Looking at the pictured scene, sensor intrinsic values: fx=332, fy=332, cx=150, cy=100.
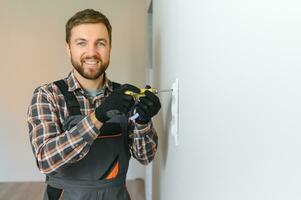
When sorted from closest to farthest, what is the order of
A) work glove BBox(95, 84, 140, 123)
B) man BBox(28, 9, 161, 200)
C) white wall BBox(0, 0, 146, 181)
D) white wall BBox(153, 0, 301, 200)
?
1. white wall BBox(153, 0, 301, 200)
2. work glove BBox(95, 84, 140, 123)
3. man BBox(28, 9, 161, 200)
4. white wall BBox(0, 0, 146, 181)

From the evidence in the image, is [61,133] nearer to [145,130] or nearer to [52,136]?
[52,136]

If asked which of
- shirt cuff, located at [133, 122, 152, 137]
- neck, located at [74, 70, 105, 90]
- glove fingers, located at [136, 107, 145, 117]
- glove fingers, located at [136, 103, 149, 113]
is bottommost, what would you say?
shirt cuff, located at [133, 122, 152, 137]

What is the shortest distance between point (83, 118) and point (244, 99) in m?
0.88

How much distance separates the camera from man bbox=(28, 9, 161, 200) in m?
1.27

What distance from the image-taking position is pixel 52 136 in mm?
1229

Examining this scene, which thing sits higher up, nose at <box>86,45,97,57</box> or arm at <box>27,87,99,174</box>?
nose at <box>86,45,97,57</box>

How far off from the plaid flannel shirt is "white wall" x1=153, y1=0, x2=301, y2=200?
47cm

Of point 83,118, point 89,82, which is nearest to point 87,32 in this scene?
point 89,82

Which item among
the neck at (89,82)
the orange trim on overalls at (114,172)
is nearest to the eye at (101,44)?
the neck at (89,82)

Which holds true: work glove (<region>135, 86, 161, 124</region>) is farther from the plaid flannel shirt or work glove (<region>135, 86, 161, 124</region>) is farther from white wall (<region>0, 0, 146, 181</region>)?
white wall (<region>0, 0, 146, 181</region>)

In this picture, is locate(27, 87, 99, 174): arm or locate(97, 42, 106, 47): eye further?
locate(97, 42, 106, 47): eye

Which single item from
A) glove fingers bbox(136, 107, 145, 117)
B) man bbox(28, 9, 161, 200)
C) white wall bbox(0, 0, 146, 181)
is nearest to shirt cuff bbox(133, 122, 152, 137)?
man bbox(28, 9, 161, 200)

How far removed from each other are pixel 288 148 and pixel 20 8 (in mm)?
3857

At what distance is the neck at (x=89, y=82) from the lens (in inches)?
56.6
